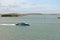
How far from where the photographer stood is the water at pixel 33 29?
95cm

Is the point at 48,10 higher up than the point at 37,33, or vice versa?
the point at 48,10

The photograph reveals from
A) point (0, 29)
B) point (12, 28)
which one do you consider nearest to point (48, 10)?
point (12, 28)

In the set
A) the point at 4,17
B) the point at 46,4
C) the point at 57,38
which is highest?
the point at 46,4

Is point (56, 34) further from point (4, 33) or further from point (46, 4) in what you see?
point (4, 33)

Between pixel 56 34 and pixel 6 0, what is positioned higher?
pixel 6 0

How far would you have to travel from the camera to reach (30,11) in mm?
1094

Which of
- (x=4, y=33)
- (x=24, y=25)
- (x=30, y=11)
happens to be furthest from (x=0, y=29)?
(x=30, y=11)

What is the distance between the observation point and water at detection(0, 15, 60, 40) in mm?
946

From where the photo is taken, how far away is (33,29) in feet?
3.25

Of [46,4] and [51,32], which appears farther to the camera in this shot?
Answer: [46,4]

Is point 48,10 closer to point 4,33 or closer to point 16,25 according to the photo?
point 16,25

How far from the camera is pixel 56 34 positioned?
0.95 metres

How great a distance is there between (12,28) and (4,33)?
0.29 ft

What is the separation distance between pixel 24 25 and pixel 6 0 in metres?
0.34
